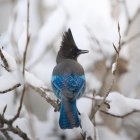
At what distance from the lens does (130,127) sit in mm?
5066

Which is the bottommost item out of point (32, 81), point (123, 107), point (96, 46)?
point (96, 46)

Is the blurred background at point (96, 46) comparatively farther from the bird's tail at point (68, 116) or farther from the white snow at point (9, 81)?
the white snow at point (9, 81)

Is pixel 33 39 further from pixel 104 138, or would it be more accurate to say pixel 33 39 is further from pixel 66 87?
pixel 66 87

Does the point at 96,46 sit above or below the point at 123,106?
below

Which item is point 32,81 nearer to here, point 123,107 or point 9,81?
point 9,81

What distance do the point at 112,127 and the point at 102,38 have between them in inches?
31.8

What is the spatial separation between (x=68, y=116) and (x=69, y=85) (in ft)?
0.91

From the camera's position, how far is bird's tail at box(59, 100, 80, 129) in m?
2.57

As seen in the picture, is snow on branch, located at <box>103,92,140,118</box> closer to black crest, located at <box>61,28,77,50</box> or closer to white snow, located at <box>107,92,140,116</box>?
white snow, located at <box>107,92,140,116</box>

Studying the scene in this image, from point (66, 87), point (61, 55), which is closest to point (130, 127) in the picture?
point (61, 55)

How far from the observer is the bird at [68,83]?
103 inches


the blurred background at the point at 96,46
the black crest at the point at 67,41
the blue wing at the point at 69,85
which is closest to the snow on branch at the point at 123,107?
the blue wing at the point at 69,85

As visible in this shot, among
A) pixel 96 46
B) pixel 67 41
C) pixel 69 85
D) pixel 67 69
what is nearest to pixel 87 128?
pixel 69 85

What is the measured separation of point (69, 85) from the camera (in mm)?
2873
